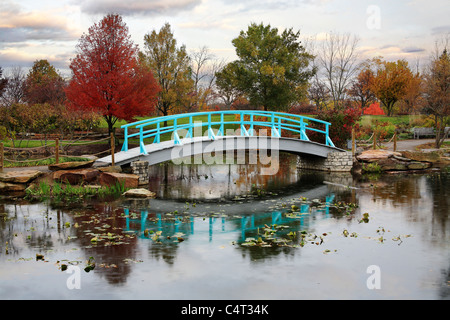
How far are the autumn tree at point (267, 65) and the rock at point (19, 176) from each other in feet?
63.7

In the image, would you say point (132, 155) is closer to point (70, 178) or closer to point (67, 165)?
point (67, 165)

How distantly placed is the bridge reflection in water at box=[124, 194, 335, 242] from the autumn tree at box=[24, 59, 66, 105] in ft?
94.4

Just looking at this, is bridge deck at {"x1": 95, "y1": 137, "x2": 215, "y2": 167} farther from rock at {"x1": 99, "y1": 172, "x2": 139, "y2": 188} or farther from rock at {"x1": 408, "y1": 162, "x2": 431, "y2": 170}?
rock at {"x1": 408, "y1": 162, "x2": 431, "y2": 170}

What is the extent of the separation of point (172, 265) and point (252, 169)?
1491cm

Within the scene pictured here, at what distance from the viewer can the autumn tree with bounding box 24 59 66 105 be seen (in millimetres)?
42531

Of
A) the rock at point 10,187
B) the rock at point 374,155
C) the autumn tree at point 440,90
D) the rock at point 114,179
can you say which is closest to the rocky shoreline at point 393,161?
the rock at point 374,155

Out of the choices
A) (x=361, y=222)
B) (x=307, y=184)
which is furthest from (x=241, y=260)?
(x=307, y=184)

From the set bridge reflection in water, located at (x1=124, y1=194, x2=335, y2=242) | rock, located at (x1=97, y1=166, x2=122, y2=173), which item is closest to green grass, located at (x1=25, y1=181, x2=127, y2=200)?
rock, located at (x1=97, y1=166, x2=122, y2=173)

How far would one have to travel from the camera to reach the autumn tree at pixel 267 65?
32188 millimetres

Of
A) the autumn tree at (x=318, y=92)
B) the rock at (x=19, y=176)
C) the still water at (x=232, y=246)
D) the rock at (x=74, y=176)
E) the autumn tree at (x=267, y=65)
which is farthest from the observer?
the autumn tree at (x=318, y=92)

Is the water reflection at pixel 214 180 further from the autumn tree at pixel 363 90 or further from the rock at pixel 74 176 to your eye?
the autumn tree at pixel 363 90

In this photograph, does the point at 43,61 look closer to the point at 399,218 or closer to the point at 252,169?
the point at 252,169

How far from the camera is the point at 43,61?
5206 cm

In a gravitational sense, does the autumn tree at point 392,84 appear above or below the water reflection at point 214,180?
above
